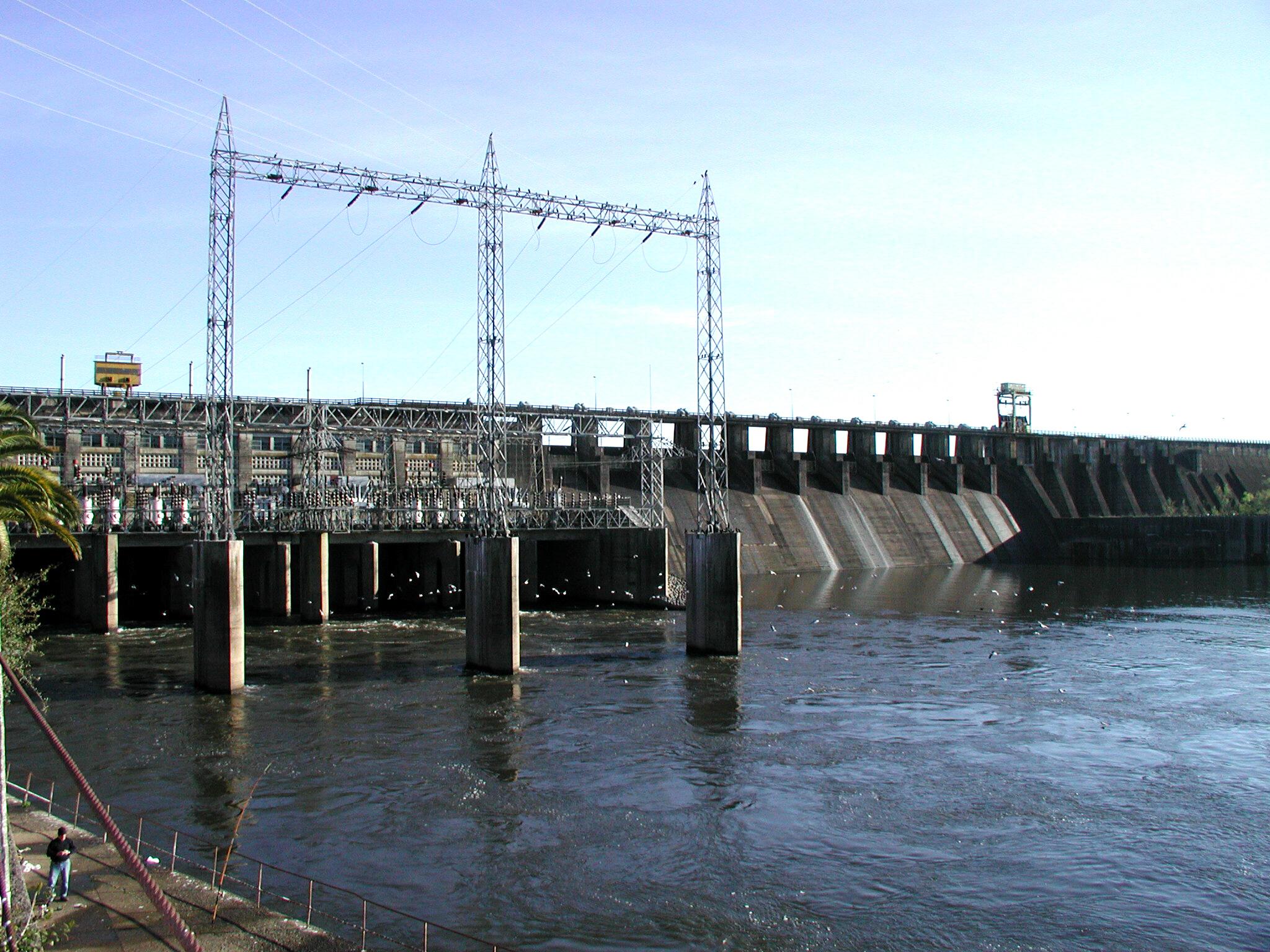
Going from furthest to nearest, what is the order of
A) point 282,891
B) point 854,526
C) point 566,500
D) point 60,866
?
point 854,526, point 566,500, point 282,891, point 60,866

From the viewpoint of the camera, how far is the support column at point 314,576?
56.1 metres

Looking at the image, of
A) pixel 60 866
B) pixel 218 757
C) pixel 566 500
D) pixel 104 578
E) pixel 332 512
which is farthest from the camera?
pixel 566 500

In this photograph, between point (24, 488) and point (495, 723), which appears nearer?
point (24, 488)

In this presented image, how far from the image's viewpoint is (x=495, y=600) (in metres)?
40.4

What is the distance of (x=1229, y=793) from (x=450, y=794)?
713 inches

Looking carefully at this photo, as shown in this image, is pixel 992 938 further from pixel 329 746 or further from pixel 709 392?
pixel 709 392

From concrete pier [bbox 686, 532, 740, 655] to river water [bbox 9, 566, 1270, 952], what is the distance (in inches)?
45.9

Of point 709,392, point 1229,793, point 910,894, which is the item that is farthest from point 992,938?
point 709,392

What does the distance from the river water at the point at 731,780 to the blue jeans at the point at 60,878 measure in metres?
5.17

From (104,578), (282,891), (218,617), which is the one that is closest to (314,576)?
(104,578)

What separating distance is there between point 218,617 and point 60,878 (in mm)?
21881

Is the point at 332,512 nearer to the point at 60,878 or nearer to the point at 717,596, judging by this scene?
the point at 717,596

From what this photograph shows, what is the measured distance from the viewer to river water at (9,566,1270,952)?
1916cm

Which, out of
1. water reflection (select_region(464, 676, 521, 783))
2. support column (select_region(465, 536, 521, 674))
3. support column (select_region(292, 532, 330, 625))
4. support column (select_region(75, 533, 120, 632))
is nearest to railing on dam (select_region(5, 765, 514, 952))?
water reflection (select_region(464, 676, 521, 783))
